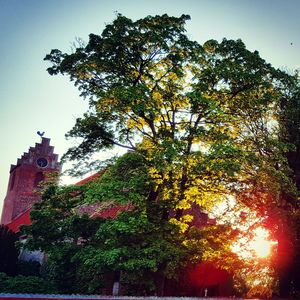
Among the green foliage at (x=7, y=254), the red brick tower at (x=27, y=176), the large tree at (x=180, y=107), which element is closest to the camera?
the large tree at (x=180, y=107)

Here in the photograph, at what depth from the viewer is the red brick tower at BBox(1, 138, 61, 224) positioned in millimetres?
41562

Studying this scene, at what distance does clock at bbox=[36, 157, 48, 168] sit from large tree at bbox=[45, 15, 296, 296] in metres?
25.3

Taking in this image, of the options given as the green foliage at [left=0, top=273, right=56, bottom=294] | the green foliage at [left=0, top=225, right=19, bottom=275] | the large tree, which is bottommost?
the green foliage at [left=0, top=273, right=56, bottom=294]

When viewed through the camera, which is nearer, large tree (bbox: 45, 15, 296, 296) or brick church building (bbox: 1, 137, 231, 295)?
large tree (bbox: 45, 15, 296, 296)

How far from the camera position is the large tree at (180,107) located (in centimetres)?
1619

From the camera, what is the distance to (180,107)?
18.4 metres

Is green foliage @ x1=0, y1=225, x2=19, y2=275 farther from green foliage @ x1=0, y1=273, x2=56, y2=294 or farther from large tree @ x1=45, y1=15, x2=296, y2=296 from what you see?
large tree @ x1=45, y1=15, x2=296, y2=296

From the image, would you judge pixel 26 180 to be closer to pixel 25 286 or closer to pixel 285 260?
pixel 25 286

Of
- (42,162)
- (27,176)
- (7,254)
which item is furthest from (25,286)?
(42,162)

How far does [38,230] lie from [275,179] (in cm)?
1194

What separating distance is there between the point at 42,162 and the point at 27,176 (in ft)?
7.92

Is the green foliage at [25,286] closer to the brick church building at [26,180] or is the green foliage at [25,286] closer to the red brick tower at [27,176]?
the brick church building at [26,180]

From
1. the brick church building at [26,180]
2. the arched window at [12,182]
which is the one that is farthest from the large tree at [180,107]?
the arched window at [12,182]

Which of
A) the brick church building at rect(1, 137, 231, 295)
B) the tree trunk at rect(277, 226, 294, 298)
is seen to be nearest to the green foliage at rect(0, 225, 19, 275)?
the brick church building at rect(1, 137, 231, 295)
